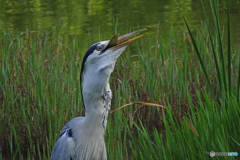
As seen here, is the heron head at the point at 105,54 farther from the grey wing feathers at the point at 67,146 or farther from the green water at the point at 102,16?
the green water at the point at 102,16

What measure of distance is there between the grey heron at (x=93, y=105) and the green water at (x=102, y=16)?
4.24m

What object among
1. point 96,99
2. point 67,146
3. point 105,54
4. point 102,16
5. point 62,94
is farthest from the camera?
point 102,16

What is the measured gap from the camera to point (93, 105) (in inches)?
126

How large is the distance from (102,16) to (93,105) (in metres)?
6.95

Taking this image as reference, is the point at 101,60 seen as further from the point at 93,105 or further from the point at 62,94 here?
the point at 62,94

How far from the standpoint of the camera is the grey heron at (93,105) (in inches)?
121

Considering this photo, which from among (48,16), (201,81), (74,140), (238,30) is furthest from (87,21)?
(74,140)

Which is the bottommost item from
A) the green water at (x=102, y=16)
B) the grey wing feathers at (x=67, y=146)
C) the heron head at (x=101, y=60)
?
the green water at (x=102, y=16)

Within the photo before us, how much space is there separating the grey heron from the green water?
4.24m

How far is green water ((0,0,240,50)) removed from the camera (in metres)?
8.52

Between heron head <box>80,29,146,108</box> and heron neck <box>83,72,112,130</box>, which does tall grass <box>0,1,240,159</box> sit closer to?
heron neck <box>83,72,112,130</box>

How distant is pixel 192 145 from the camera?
2.99m

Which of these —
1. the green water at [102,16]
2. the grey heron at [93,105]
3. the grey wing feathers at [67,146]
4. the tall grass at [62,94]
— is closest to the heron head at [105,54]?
the grey heron at [93,105]

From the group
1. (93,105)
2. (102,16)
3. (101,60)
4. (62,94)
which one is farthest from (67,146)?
(102,16)
